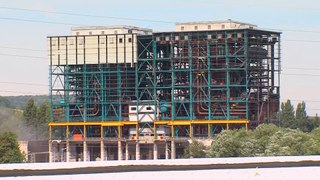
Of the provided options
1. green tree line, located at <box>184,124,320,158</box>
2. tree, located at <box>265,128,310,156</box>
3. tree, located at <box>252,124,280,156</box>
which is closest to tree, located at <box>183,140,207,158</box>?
green tree line, located at <box>184,124,320,158</box>

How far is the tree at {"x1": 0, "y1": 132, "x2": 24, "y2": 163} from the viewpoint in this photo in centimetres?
12319

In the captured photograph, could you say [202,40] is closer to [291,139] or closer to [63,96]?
[63,96]

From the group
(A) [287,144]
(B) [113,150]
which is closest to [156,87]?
(B) [113,150]

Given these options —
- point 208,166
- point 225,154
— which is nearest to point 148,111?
point 225,154

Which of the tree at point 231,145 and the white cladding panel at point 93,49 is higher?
the white cladding panel at point 93,49

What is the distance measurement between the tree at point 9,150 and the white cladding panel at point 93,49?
2630cm

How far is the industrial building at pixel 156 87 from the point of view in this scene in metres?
143

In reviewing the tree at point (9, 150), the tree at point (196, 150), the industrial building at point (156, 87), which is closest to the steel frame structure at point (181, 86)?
the industrial building at point (156, 87)

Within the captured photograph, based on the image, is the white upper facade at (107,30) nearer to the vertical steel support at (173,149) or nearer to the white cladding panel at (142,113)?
the white cladding panel at (142,113)

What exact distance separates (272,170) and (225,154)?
2474 inches

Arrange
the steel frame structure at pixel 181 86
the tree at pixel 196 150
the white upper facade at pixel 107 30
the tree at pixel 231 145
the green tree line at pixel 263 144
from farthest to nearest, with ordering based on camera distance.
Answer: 1. the white upper facade at pixel 107 30
2. the steel frame structure at pixel 181 86
3. the tree at pixel 196 150
4. the tree at pixel 231 145
5. the green tree line at pixel 263 144

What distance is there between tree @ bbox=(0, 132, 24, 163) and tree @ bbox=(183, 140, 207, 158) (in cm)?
2412

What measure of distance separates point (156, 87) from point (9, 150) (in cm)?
3145

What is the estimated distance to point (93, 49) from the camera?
15238 cm
